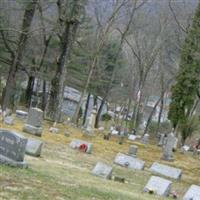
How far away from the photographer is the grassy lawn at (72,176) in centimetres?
774

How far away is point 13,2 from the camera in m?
27.4

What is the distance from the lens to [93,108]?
28.7 m

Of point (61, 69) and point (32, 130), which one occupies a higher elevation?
point (61, 69)

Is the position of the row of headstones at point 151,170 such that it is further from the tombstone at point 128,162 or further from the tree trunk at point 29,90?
the tree trunk at point 29,90

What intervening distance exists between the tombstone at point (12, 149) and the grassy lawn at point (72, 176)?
266mm

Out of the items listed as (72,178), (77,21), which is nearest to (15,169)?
(72,178)

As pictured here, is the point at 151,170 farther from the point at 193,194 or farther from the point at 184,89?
the point at 184,89

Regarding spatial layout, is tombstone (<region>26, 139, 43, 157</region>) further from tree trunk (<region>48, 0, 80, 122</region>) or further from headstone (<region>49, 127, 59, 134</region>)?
tree trunk (<region>48, 0, 80, 122</region>)

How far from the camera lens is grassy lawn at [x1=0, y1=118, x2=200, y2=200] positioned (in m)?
7.74

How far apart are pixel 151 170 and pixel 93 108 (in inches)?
502

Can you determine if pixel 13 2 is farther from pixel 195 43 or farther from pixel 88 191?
pixel 88 191

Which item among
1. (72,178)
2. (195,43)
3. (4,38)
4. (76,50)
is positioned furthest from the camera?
(76,50)

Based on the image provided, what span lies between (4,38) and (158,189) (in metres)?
20.0

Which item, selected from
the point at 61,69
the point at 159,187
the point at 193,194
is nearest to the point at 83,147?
the point at 159,187
